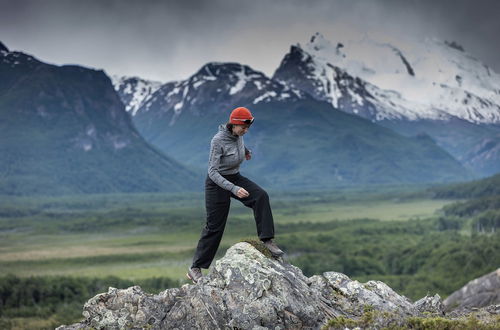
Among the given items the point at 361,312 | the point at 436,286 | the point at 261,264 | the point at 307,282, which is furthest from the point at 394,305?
the point at 436,286

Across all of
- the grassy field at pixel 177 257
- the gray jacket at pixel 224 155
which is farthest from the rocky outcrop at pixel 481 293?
the grassy field at pixel 177 257

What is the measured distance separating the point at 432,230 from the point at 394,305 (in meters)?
158

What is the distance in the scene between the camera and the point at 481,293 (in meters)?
46.0

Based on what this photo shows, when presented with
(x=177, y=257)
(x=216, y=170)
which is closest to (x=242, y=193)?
(x=216, y=170)

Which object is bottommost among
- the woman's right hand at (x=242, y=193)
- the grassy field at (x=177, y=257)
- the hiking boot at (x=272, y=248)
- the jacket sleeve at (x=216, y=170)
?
the grassy field at (x=177, y=257)

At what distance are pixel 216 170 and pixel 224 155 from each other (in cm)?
42

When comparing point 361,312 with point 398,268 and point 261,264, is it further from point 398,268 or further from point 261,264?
point 398,268

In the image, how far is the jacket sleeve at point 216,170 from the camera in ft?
54.3

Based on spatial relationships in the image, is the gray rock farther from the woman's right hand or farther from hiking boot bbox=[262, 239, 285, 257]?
the woman's right hand

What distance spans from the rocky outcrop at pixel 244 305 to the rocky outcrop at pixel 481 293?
87.4 feet

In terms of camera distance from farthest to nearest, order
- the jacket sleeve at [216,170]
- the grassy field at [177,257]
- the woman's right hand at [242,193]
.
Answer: the grassy field at [177,257]
the jacket sleeve at [216,170]
the woman's right hand at [242,193]

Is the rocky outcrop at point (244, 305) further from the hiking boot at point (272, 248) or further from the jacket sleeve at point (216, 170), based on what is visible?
the jacket sleeve at point (216, 170)

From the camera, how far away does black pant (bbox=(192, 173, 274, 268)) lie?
16.9 metres

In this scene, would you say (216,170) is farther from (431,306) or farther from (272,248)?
(431,306)
